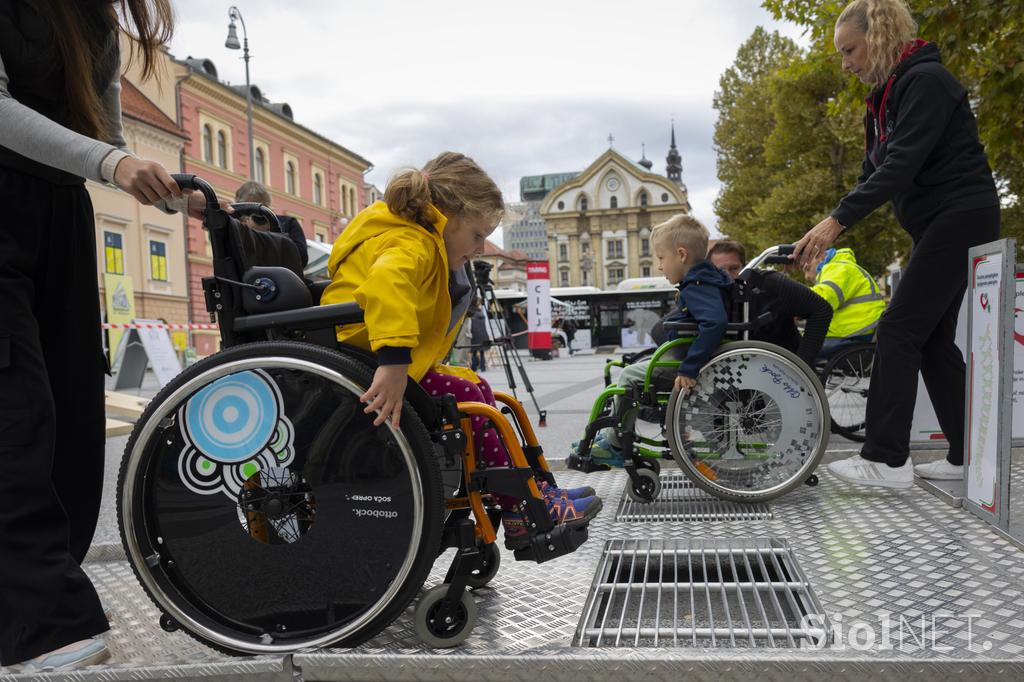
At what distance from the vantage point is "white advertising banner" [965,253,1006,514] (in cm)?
273

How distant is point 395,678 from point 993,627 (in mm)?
1327

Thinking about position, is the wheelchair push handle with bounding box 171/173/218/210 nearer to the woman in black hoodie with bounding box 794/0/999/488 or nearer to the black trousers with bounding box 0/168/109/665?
the black trousers with bounding box 0/168/109/665

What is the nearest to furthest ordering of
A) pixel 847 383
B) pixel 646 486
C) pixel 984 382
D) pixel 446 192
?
pixel 446 192
pixel 984 382
pixel 646 486
pixel 847 383

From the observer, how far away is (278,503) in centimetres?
181

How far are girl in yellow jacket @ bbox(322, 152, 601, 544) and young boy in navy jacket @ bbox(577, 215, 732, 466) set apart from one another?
1.14 metres

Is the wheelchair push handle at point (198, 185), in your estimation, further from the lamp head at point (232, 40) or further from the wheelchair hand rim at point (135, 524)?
the lamp head at point (232, 40)

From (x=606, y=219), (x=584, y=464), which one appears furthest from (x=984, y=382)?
(x=606, y=219)

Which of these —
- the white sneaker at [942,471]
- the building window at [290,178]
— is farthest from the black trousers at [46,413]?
the building window at [290,178]

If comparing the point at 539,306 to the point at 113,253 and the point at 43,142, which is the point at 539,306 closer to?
the point at 113,253

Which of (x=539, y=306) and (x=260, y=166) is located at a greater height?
(x=260, y=166)

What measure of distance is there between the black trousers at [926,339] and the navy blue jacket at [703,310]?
27.1 inches

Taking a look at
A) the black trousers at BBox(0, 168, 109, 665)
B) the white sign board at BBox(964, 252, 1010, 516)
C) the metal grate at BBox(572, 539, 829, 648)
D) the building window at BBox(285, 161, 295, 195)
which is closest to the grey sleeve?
the black trousers at BBox(0, 168, 109, 665)

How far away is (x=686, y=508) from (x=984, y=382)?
3.92ft

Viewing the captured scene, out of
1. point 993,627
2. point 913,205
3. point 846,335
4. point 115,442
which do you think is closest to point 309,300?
point 993,627
